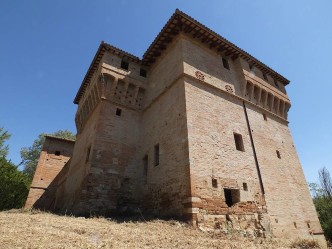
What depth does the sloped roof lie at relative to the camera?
12258 mm

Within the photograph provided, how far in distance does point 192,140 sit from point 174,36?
22.6 ft

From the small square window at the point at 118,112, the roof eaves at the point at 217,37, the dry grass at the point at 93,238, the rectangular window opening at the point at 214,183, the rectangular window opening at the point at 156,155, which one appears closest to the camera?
the dry grass at the point at 93,238

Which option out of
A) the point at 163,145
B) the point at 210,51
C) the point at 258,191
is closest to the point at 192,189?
the point at 163,145

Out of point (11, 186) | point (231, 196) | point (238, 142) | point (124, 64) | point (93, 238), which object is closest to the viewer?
point (93, 238)

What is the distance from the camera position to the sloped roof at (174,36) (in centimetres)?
1226

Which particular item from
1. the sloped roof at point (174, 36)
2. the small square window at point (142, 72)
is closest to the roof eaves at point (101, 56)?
the sloped roof at point (174, 36)

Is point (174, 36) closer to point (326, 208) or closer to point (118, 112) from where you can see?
point (118, 112)

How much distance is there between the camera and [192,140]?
9.48 metres

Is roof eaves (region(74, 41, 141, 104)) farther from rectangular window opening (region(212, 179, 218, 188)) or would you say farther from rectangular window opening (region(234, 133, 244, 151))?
rectangular window opening (region(212, 179, 218, 188))

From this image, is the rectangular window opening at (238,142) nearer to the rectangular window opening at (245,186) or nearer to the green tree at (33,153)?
the rectangular window opening at (245,186)

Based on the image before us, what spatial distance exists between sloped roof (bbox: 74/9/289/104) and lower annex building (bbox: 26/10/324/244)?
6cm

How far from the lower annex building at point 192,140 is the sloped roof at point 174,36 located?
62 mm

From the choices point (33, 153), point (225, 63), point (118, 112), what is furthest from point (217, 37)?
point (33, 153)

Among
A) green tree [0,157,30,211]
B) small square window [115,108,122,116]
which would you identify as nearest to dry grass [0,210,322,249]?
small square window [115,108,122,116]
